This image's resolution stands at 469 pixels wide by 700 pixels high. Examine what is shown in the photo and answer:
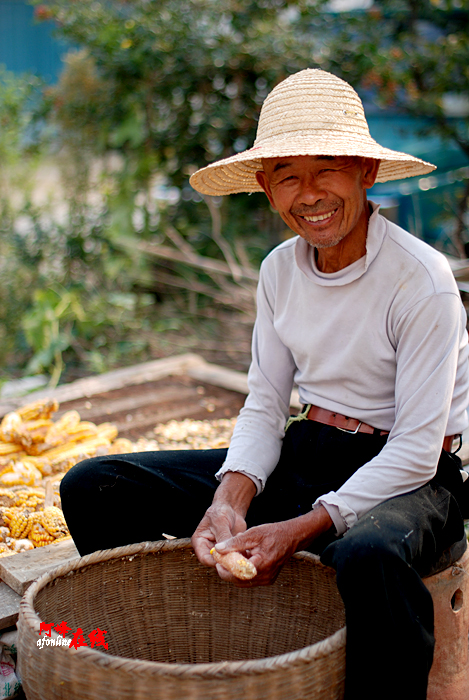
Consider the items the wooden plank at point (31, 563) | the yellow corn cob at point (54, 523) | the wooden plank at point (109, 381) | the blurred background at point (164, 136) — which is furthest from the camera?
the blurred background at point (164, 136)

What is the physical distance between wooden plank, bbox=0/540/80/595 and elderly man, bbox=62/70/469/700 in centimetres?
22

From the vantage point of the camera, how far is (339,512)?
164 cm

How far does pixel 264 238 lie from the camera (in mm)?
6598

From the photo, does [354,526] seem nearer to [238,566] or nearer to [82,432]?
[238,566]

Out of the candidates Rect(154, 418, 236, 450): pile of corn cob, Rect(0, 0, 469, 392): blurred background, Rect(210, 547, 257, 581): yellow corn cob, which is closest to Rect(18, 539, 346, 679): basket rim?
Rect(210, 547, 257, 581): yellow corn cob

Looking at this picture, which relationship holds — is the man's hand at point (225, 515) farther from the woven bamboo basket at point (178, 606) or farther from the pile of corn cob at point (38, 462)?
the pile of corn cob at point (38, 462)

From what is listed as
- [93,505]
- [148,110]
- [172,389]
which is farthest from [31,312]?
[93,505]

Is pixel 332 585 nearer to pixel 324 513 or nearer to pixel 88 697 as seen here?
pixel 324 513

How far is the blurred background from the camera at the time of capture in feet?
18.7

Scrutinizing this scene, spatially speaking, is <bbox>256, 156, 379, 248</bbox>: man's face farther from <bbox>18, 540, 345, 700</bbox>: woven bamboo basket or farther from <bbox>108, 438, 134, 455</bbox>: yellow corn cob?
<bbox>108, 438, 134, 455</bbox>: yellow corn cob

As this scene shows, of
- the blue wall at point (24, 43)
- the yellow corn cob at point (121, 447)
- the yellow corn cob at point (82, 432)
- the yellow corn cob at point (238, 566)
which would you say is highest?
the blue wall at point (24, 43)

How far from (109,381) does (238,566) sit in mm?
2665

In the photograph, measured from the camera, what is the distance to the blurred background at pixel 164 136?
5711 mm

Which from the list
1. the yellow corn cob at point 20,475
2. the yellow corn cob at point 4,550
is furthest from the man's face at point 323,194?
the yellow corn cob at point 20,475
